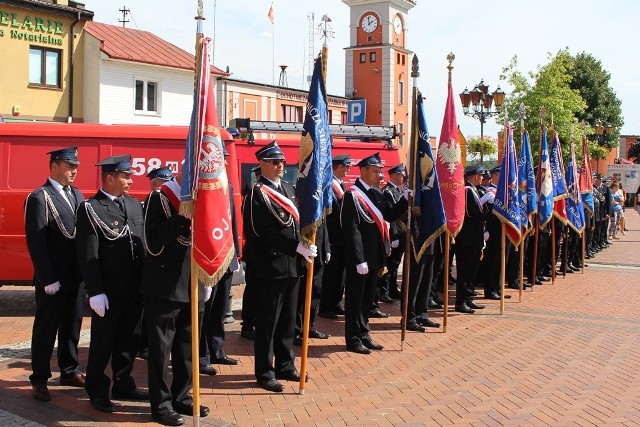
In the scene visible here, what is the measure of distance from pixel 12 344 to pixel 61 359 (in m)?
1.93

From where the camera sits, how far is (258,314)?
21.4 ft

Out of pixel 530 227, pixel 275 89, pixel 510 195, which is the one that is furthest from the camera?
pixel 275 89

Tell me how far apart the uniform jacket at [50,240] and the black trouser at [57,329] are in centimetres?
12

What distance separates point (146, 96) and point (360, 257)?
983 inches

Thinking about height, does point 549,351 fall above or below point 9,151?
below

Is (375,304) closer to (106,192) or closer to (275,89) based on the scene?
(106,192)

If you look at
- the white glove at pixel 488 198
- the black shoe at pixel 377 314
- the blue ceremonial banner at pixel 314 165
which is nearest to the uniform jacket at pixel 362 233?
the blue ceremonial banner at pixel 314 165

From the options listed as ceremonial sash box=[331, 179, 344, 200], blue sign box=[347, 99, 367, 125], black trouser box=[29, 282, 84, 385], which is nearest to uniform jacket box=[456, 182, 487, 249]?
ceremonial sash box=[331, 179, 344, 200]

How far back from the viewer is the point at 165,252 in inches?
217

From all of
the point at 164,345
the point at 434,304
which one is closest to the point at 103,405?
the point at 164,345

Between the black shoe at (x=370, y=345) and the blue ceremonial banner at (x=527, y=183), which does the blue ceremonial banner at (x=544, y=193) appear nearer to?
the blue ceremonial banner at (x=527, y=183)

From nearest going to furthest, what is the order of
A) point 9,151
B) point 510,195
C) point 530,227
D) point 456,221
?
point 456,221, point 9,151, point 510,195, point 530,227

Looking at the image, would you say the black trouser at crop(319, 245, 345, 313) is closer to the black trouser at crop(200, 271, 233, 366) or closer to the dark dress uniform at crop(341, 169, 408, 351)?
the dark dress uniform at crop(341, 169, 408, 351)

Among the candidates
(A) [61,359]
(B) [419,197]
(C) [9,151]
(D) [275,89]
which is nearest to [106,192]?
(A) [61,359]
